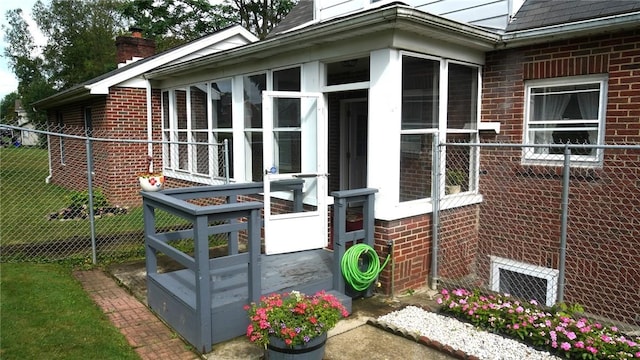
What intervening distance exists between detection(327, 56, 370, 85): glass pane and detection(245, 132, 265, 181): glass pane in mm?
1484

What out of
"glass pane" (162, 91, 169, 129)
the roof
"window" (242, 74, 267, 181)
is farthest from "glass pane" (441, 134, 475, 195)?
"glass pane" (162, 91, 169, 129)

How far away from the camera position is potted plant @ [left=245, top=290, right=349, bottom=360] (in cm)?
319

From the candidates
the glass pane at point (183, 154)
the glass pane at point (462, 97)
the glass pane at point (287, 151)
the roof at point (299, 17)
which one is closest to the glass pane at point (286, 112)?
the glass pane at point (287, 151)

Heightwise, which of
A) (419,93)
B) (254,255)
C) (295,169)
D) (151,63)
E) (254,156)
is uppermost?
(151,63)

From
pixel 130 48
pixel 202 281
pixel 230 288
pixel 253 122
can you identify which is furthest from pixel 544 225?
pixel 130 48

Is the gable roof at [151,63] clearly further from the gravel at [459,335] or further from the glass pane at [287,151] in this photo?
the gravel at [459,335]

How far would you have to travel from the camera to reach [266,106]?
539cm

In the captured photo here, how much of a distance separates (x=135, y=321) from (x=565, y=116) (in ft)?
17.6

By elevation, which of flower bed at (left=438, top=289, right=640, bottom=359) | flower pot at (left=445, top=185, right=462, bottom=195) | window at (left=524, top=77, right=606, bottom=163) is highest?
window at (left=524, top=77, right=606, bottom=163)

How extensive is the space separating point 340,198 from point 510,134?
8.80 ft

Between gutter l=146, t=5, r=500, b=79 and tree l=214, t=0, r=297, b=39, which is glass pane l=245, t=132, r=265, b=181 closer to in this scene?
gutter l=146, t=5, r=500, b=79

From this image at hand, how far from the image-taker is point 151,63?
10242 mm

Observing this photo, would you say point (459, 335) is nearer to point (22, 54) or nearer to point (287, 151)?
point (287, 151)

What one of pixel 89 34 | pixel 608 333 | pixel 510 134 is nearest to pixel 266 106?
pixel 510 134
